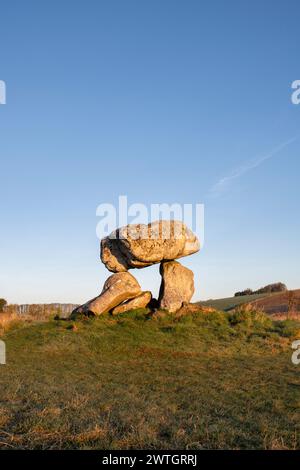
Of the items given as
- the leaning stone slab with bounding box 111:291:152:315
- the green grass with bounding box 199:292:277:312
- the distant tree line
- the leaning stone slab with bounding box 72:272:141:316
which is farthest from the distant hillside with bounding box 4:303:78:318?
the distant tree line

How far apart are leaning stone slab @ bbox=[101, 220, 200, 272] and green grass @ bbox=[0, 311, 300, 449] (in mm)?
2670

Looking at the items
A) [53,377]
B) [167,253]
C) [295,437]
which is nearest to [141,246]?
[167,253]

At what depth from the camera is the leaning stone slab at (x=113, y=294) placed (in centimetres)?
1927

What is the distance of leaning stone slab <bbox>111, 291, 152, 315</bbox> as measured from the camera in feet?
64.0

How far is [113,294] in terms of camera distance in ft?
64.4

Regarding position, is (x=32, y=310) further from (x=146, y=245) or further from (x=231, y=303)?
(x=231, y=303)

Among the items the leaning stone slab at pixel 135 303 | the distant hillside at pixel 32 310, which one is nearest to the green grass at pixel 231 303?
the distant hillside at pixel 32 310

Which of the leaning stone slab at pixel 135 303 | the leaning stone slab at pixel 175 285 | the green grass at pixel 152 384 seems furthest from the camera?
the leaning stone slab at pixel 175 285

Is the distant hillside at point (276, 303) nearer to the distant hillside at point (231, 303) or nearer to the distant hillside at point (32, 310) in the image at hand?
the distant hillside at point (231, 303)

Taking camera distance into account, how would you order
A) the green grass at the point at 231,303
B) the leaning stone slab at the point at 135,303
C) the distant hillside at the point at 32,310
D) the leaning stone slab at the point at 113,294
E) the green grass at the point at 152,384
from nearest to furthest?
the green grass at the point at 152,384, the leaning stone slab at the point at 113,294, the leaning stone slab at the point at 135,303, the distant hillside at the point at 32,310, the green grass at the point at 231,303

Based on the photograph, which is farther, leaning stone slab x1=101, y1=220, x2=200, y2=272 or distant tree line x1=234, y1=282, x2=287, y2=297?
distant tree line x1=234, y1=282, x2=287, y2=297

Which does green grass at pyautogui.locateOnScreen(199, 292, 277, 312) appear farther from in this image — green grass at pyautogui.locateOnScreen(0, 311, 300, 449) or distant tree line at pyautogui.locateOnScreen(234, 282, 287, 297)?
green grass at pyautogui.locateOnScreen(0, 311, 300, 449)

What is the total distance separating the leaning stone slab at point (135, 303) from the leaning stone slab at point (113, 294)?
28cm
